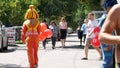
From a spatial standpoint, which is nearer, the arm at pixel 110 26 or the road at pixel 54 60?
the arm at pixel 110 26

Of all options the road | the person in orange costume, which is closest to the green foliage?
the road

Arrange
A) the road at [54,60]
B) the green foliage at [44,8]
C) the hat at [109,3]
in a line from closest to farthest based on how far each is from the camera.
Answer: the hat at [109,3], the road at [54,60], the green foliage at [44,8]

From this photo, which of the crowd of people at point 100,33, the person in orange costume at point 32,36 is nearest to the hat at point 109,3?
the crowd of people at point 100,33

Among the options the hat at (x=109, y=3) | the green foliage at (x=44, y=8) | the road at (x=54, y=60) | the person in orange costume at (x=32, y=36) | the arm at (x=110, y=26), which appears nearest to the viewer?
the arm at (x=110, y=26)

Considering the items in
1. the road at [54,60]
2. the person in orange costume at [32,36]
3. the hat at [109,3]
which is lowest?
the road at [54,60]

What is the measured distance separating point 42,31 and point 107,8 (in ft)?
24.7

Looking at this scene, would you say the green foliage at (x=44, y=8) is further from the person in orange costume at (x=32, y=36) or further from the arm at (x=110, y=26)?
the arm at (x=110, y=26)

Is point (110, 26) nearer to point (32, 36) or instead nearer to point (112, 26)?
point (112, 26)

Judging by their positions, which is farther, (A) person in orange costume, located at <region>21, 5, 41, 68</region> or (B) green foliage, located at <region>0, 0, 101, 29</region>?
(B) green foliage, located at <region>0, 0, 101, 29</region>

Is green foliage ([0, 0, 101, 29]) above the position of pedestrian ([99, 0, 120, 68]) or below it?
above

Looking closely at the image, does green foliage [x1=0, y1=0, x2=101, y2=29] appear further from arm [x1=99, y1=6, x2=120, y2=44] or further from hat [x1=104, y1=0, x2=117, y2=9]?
arm [x1=99, y1=6, x2=120, y2=44]

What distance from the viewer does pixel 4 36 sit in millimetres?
21875

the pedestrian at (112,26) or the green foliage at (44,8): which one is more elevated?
the green foliage at (44,8)

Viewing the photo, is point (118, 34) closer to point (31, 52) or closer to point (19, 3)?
point (31, 52)
